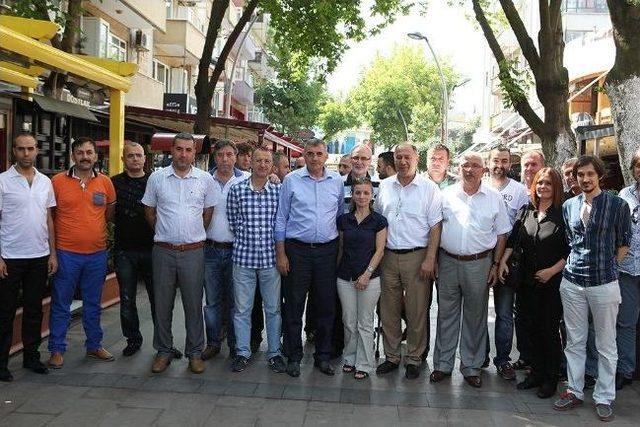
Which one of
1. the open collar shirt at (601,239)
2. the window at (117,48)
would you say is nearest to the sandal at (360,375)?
the open collar shirt at (601,239)

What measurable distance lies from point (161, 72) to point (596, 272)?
24.7 meters

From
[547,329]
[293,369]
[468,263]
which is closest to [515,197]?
[468,263]

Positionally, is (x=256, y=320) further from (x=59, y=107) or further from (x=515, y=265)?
(x=59, y=107)

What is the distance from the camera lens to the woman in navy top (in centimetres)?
581

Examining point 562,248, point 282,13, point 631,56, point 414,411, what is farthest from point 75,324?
point 282,13

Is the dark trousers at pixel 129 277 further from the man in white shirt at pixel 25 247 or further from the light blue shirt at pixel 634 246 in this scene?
the light blue shirt at pixel 634 246

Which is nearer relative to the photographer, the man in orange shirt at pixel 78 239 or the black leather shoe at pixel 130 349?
the man in orange shirt at pixel 78 239

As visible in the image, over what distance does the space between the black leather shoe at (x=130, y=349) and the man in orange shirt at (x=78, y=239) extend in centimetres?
21

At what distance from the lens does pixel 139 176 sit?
648 centimetres

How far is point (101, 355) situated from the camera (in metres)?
6.19

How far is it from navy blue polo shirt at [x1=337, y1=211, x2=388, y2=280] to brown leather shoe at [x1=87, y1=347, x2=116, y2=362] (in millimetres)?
2344

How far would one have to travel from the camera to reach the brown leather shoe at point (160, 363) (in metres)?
5.89

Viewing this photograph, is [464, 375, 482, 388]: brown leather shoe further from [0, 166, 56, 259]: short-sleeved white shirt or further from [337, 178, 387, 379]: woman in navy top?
[0, 166, 56, 259]: short-sleeved white shirt

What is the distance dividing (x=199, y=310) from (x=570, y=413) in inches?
128
